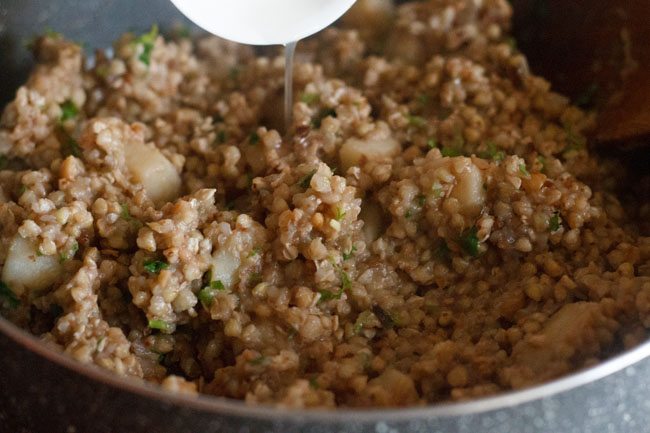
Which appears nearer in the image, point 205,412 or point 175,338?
point 205,412

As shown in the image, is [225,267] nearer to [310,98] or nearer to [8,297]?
[8,297]

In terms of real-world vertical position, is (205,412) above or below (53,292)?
above

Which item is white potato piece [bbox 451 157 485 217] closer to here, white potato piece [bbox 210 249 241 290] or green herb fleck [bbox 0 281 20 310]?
white potato piece [bbox 210 249 241 290]

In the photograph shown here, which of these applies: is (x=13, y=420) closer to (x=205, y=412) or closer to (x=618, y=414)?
(x=205, y=412)

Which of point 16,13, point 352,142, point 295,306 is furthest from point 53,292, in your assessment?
point 16,13

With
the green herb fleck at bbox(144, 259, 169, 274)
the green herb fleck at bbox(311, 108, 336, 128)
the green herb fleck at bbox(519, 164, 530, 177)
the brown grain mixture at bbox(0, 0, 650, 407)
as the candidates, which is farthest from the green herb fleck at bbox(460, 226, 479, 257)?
the green herb fleck at bbox(144, 259, 169, 274)

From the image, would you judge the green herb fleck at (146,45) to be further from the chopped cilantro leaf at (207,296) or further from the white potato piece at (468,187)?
the white potato piece at (468,187)

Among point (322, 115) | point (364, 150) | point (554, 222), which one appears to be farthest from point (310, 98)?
point (554, 222)
